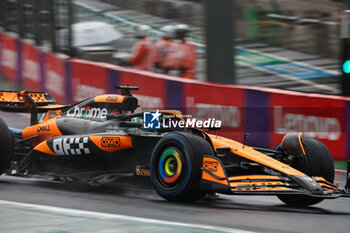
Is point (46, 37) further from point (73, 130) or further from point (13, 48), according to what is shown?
point (73, 130)

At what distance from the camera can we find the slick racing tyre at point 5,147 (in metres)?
8.14

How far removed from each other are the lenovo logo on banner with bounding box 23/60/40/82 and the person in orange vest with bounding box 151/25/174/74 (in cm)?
466

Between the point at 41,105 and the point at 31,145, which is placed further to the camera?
the point at 41,105

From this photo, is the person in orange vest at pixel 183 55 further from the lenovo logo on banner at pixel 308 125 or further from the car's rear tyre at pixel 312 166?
the car's rear tyre at pixel 312 166

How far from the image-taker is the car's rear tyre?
22.9ft

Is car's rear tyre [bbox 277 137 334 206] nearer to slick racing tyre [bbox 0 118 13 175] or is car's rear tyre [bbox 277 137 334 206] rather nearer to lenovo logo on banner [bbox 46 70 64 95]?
slick racing tyre [bbox 0 118 13 175]

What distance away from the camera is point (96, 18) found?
16750 mm

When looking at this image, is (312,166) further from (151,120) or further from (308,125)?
(308,125)

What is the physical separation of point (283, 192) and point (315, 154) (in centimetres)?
94

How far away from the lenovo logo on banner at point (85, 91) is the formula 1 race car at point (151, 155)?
5400mm

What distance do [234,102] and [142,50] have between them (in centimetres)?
350

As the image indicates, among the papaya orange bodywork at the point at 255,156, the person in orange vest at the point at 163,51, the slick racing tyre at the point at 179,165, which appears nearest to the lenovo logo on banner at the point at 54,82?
the person in orange vest at the point at 163,51

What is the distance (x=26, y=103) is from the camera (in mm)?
9016

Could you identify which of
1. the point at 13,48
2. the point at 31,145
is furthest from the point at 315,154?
the point at 13,48
